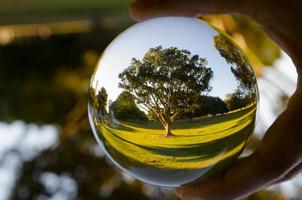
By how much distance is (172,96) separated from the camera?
49cm

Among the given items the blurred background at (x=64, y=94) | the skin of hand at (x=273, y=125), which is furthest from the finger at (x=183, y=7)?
the blurred background at (x=64, y=94)

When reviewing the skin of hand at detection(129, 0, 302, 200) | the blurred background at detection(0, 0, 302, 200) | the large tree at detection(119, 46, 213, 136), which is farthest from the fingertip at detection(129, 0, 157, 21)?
the blurred background at detection(0, 0, 302, 200)

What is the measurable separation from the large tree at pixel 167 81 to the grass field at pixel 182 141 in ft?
0.04

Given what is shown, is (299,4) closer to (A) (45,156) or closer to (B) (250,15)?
(B) (250,15)

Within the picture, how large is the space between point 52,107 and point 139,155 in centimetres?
178

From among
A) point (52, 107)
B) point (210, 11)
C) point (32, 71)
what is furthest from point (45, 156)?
point (210, 11)

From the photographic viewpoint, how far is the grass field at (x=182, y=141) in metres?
0.49

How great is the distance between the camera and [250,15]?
0.60 metres

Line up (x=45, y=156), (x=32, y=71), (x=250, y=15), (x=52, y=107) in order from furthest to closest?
1. (x=32, y=71)
2. (x=52, y=107)
3. (x=45, y=156)
4. (x=250, y=15)

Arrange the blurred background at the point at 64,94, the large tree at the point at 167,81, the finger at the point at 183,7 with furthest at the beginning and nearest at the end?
1. the blurred background at the point at 64,94
2. the finger at the point at 183,7
3. the large tree at the point at 167,81

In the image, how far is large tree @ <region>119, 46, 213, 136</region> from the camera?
1.59ft

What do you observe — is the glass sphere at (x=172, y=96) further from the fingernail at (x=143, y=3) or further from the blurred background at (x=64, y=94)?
the blurred background at (x=64, y=94)

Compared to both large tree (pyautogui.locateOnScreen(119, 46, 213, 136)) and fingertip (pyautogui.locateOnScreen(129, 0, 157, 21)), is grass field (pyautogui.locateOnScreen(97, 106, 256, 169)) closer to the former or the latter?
large tree (pyautogui.locateOnScreen(119, 46, 213, 136))

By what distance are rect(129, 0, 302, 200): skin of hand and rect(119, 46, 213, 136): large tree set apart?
0.36ft
